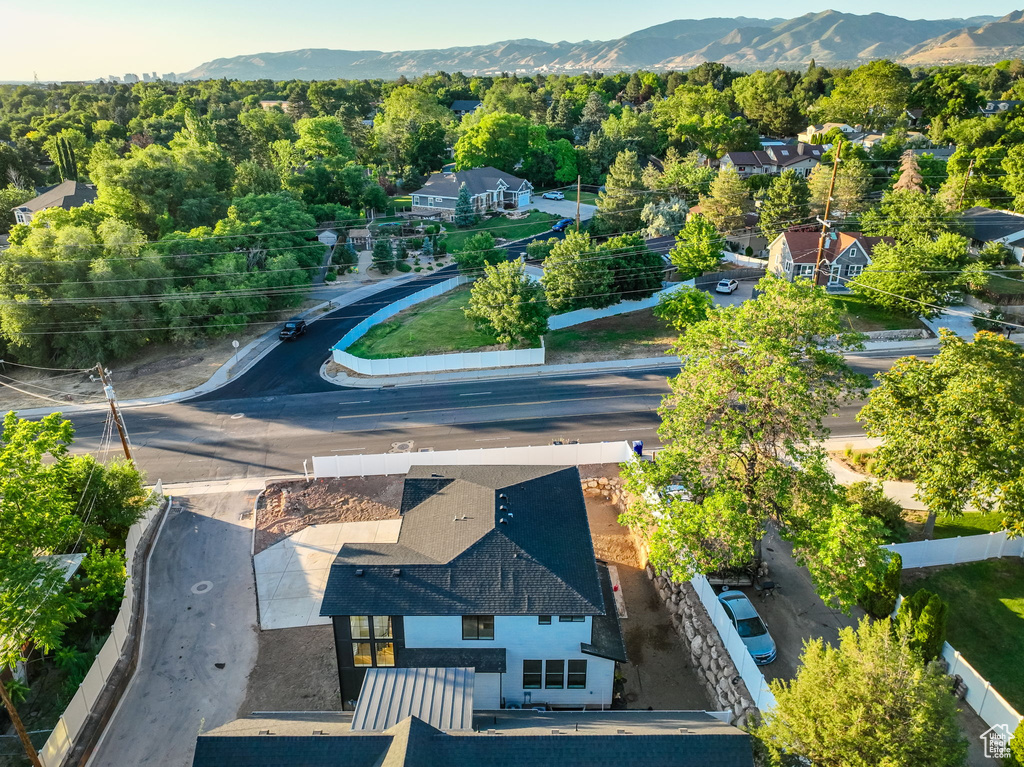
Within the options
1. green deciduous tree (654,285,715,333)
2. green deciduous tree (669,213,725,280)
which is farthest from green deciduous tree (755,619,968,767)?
green deciduous tree (669,213,725,280)

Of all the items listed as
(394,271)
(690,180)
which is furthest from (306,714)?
(690,180)

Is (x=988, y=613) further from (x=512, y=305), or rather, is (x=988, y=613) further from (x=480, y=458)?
(x=512, y=305)

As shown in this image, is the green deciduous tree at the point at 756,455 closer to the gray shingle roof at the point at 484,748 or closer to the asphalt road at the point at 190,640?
the gray shingle roof at the point at 484,748

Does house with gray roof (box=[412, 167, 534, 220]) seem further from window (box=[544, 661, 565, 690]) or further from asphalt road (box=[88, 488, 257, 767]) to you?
window (box=[544, 661, 565, 690])

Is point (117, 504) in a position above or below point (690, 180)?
below

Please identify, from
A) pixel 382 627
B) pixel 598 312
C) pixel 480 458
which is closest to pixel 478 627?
pixel 382 627

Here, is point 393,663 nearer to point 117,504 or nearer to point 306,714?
point 306,714
